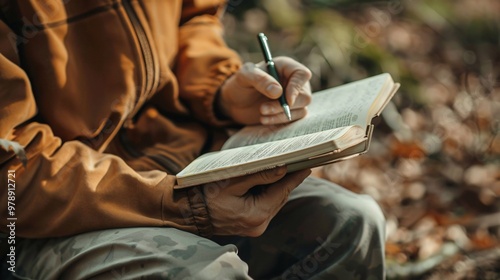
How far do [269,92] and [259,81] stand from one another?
0.04 meters

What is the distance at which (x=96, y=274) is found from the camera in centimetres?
108

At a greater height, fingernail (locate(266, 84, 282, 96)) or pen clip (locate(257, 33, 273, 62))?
pen clip (locate(257, 33, 273, 62))

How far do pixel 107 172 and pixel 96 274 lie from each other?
0.19m

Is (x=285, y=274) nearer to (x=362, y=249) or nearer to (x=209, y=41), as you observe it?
(x=362, y=249)

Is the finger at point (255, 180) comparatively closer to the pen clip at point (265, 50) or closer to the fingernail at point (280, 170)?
the fingernail at point (280, 170)

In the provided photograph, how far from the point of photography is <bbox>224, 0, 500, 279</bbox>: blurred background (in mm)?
2221

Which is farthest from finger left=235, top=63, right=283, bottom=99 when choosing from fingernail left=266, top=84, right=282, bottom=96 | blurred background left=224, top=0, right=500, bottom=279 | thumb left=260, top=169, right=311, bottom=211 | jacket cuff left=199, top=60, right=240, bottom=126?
blurred background left=224, top=0, right=500, bottom=279

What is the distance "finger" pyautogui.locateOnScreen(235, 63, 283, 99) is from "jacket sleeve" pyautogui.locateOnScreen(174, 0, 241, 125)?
12cm

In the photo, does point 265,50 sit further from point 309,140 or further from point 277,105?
point 309,140

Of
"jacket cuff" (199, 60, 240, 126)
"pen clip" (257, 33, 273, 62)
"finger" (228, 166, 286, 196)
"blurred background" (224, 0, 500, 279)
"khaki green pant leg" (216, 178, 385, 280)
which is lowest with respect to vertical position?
"blurred background" (224, 0, 500, 279)

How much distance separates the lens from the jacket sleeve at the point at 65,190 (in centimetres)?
115

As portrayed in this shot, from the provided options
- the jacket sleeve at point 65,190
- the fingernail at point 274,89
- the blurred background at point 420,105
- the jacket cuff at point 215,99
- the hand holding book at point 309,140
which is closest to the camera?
the hand holding book at point 309,140

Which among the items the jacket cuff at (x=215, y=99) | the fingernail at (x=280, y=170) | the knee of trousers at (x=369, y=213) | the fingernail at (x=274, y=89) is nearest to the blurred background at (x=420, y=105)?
the knee of trousers at (x=369, y=213)

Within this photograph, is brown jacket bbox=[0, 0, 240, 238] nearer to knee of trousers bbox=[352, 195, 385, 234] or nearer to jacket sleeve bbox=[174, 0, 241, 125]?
jacket sleeve bbox=[174, 0, 241, 125]
